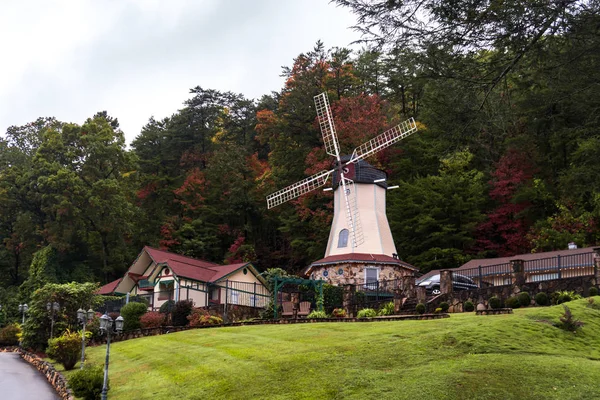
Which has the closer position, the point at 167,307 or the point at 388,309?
the point at 388,309

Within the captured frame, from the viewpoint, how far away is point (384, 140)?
45.8 m

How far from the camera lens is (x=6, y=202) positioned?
51562 mm

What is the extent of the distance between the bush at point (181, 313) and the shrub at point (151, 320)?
773 mm

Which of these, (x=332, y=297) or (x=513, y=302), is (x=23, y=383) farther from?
(x=513, y=302)

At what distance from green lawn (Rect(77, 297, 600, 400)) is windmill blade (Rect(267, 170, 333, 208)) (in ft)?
77.0

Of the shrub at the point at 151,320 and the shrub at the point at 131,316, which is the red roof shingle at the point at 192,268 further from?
the shrub at the point at 131,316

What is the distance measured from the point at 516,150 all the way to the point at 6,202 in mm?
40372

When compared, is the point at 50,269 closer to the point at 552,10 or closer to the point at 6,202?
the point at 6,202

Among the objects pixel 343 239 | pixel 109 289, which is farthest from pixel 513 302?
pixel 109 289

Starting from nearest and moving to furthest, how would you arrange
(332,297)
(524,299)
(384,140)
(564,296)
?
1. (564,296)
2. (524,299)
3. (332,297)
4. (384,140)

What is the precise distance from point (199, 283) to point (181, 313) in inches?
319

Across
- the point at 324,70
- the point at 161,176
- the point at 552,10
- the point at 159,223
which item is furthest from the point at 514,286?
the point at 161,176

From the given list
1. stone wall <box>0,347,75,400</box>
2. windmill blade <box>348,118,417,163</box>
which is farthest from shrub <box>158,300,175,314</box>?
windmill blade <box>348,118,417,163</box>

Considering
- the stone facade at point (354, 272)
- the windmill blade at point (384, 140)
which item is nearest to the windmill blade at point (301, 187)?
the windmill blade at point (384, 140)
